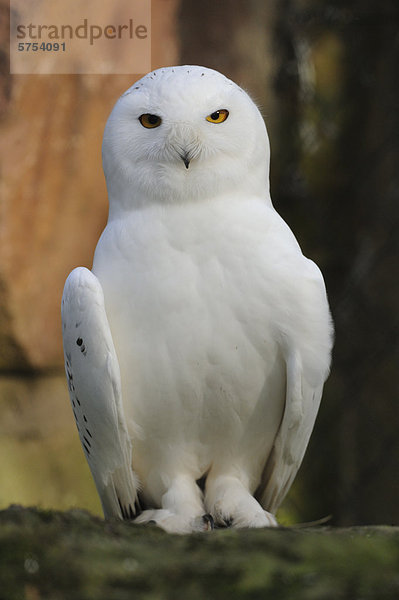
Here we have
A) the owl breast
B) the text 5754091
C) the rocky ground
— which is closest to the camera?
the rocky ground

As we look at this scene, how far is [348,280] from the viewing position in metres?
4.07

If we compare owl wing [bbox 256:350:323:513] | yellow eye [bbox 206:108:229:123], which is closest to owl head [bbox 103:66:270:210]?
yellow eye [bbox 206:108:229:123]

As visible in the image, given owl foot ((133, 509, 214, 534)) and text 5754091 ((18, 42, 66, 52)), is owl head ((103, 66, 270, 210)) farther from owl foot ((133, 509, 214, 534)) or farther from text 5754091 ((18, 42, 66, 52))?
text 5754091 ((18, 42, 66, 52))

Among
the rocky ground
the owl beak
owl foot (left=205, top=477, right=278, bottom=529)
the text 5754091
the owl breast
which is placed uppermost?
the text 5754091

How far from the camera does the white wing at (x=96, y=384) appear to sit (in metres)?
1.91

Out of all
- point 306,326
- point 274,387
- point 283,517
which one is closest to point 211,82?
point 306,326

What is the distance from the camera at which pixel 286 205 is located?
4.17 metres

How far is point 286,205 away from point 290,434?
2.27 meters

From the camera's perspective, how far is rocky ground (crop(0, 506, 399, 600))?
3.92 ft

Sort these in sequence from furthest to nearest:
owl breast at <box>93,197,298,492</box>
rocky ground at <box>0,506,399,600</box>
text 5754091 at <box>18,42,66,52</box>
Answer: text 5754091 at <box>18,42,66,52</box> → owl breast at <box>93,197,298,492</box> → rocky ground at <box>0,506,399,600</box>

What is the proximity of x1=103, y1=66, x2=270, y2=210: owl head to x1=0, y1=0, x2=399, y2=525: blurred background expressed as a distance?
151 centimetres

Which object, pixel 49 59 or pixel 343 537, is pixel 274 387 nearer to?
pixel 343 537

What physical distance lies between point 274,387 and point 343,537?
65 centimetres

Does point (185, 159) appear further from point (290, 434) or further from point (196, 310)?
point (290, 434)
